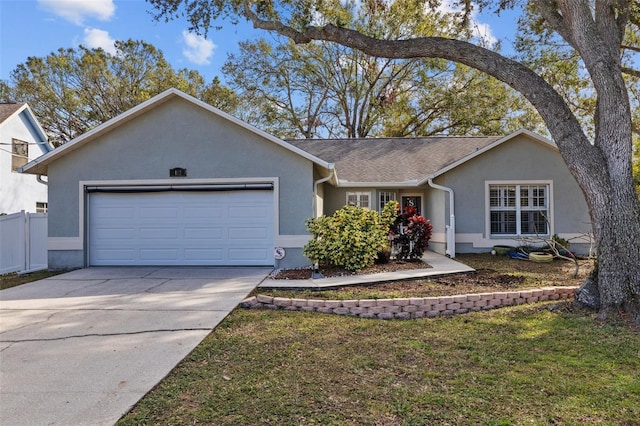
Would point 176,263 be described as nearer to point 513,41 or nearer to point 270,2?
point 270,2

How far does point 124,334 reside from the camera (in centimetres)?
513

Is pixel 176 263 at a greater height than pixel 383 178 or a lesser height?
lesser

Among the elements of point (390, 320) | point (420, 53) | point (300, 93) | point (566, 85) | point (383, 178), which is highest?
point (300, 93)

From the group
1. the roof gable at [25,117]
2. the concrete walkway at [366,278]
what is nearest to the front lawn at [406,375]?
the concrete walkway at [366,278]

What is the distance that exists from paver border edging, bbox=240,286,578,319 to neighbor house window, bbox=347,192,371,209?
8041 millimetres

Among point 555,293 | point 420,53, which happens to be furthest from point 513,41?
point 555,293

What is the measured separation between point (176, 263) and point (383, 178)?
7604 mm

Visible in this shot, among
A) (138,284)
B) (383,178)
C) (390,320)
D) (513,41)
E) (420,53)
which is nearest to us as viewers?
(390,320)

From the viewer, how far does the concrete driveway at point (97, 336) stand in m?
3.36

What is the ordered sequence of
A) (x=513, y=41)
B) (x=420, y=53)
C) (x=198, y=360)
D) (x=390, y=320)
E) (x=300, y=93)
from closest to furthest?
(x=198, y=360)
(x=390, y=320)
(x=420, y=53)
(x=513, y=41)
(x=300, y=93)

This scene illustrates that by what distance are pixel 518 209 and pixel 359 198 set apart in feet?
17.9

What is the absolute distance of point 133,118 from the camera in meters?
10.4

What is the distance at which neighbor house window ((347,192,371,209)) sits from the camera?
47.2ft

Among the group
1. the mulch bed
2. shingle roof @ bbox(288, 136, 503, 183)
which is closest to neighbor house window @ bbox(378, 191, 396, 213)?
shingle roof @ bbox(288, 136, 503, 183)
